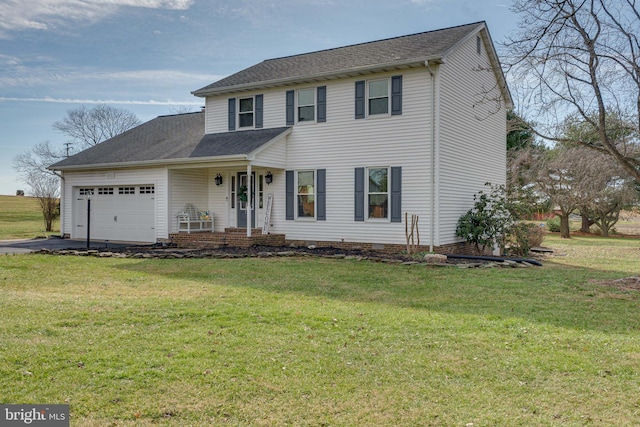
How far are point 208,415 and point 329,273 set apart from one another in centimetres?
669

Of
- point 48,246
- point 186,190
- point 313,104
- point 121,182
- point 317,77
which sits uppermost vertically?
point 317,77

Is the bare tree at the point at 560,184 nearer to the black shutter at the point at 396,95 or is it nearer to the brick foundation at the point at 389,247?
the brick foundation at the point at 389,247

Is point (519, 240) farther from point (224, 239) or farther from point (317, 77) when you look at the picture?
point (224, 239)

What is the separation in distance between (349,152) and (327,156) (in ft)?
2.51

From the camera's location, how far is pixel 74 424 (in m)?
3.38

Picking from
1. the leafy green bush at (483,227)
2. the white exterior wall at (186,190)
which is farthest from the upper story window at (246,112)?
the leafy green bush at (483,227)

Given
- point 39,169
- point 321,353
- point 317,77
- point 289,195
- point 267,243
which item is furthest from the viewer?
point 39,169

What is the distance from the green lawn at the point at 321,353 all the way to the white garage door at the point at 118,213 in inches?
339

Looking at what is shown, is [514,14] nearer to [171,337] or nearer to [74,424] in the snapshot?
[171,337]

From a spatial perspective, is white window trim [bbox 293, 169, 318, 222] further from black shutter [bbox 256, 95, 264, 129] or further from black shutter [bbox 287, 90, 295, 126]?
black shutter [bbox 256, 95, 264, 129]

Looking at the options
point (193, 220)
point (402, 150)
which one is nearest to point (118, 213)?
point (193, 220)

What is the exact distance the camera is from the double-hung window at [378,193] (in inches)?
565

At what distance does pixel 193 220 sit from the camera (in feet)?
56.0

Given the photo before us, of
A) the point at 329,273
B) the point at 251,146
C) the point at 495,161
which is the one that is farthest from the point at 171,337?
the point at 495,161
